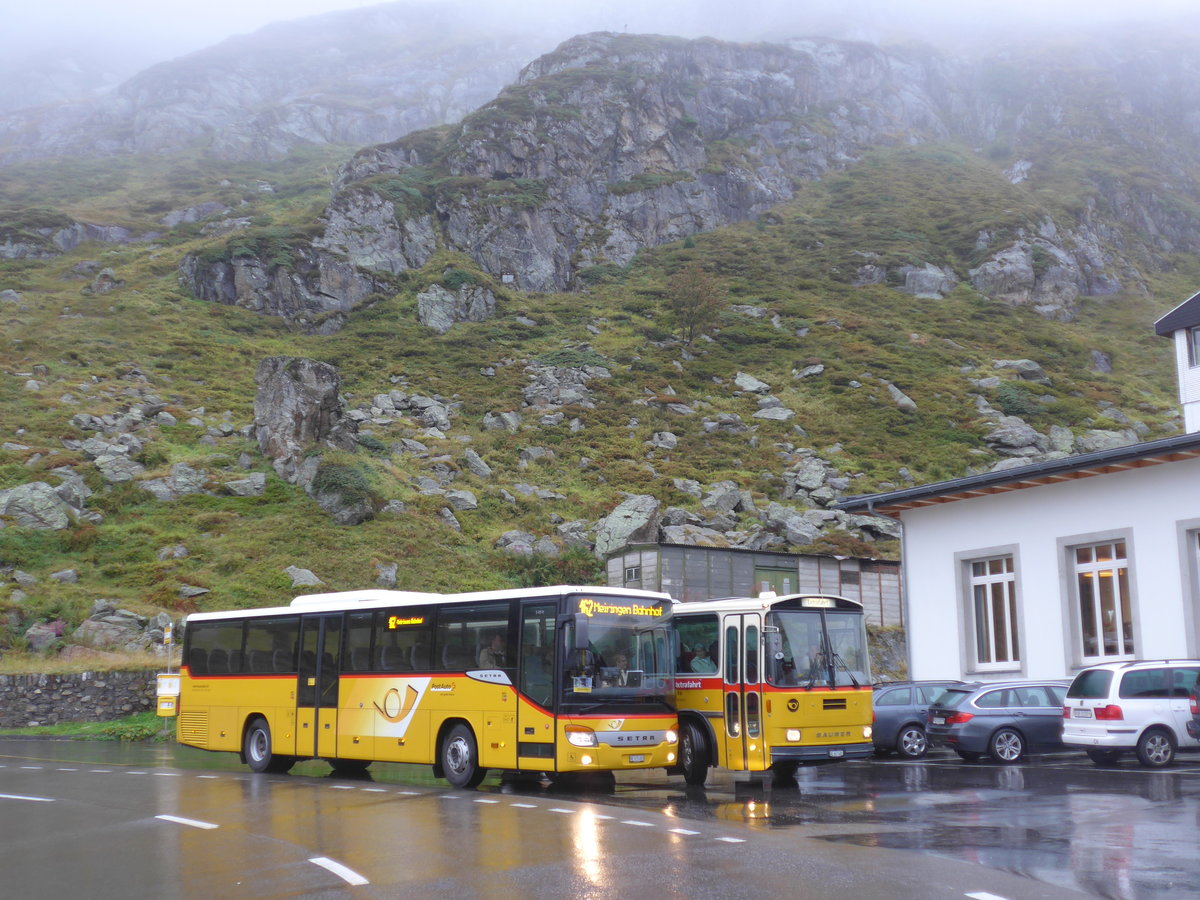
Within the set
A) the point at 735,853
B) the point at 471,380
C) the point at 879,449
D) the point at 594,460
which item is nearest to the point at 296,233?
the point at 471,380

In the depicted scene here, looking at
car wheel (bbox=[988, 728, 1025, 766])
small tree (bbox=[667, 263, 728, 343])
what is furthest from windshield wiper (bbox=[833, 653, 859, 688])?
small tree (bbox=[667, 263, 728, 343])

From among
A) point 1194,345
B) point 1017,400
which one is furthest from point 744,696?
point 1017,400

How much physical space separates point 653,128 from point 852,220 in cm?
2084

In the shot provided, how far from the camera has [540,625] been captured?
14867mm

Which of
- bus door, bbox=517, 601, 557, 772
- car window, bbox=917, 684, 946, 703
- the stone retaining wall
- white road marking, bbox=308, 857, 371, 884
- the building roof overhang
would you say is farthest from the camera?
the stone retaining wall

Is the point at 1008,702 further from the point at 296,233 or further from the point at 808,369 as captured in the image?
the point at 296,233

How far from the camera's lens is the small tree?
2667 inches

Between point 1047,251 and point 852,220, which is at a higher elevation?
point 852,220

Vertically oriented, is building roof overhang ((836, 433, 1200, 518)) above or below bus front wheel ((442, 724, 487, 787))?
above

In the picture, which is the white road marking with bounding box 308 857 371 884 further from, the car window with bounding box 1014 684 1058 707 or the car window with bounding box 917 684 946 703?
the car window with bounding box 917 684 946 703

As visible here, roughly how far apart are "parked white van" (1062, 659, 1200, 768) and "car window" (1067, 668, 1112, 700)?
0.02 m

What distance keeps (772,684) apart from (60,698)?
1872 centimetres

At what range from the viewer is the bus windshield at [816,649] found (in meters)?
15.1

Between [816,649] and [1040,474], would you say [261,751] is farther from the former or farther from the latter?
[1040,474]
